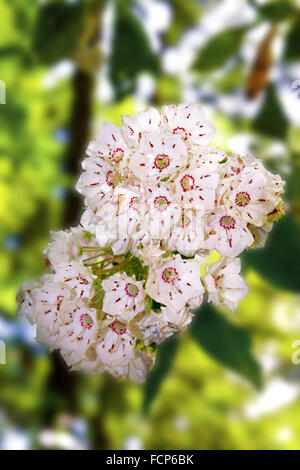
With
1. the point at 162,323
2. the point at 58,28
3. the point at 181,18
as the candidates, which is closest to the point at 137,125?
the point at 162,323

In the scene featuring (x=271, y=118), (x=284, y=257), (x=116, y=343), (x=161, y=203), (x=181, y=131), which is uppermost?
(x=271, y=118)

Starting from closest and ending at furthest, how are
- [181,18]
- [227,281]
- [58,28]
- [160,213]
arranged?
[160,213], [227,281], [58,28], [181,18]

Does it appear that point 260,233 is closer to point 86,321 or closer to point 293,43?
point 86,321

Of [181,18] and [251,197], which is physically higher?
[181,18]

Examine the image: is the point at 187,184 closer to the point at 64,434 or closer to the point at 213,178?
the point at 213,178

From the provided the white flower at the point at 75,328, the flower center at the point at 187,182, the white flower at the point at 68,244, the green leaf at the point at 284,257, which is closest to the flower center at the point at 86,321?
the white flower at the point at 75,328

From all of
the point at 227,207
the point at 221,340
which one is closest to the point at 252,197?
the point at 227,207

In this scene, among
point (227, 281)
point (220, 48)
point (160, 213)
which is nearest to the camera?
point (160, 213)
